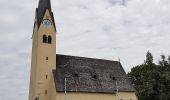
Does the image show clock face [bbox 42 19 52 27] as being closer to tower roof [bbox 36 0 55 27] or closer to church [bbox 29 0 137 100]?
church [bbox 29 0 137 100]

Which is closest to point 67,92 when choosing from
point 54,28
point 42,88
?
point 42,88

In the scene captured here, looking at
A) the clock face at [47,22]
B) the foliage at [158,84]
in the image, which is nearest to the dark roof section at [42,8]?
the clock face at [47,22]

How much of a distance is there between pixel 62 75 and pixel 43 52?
4.66m

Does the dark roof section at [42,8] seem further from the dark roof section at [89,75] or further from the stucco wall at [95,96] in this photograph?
the stucco wall at [95,96]

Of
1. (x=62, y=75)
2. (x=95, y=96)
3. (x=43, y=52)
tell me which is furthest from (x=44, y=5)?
(x=95, y=96)

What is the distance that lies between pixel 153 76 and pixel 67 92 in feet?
42.4

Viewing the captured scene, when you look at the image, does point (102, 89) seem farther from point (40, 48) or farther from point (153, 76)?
point (40, 48)

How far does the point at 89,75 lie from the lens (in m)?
45.6

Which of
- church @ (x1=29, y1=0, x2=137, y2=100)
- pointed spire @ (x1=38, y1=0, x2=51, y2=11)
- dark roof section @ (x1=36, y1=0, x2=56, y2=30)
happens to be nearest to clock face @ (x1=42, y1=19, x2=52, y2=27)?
church @ (x1=29, y1=0, x2=137, y2=100)

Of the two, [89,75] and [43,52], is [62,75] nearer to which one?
[43,52]

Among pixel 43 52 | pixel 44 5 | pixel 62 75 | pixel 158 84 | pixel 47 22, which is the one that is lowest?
pixel 158 84

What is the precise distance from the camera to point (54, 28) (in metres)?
45.8

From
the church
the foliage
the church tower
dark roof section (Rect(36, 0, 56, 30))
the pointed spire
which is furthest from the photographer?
the pointed spire

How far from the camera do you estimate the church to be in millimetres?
41656
